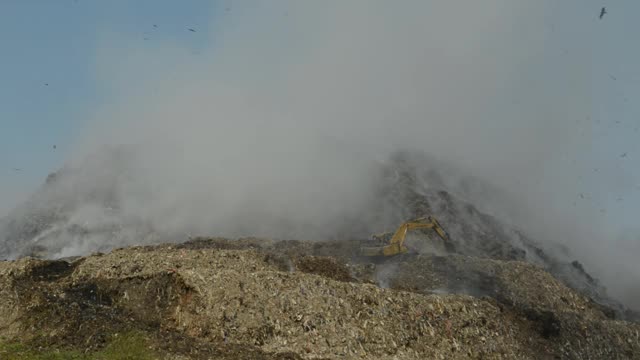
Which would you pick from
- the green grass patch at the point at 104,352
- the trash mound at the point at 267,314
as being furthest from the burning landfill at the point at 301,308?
the green grass patch at the point at 104,352

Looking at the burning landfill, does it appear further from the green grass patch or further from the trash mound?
the green grass patch

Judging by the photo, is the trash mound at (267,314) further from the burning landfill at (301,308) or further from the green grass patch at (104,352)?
the green grass patch at (104,352)

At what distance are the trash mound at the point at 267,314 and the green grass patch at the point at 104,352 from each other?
1.20 feet

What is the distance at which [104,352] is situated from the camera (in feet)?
50.2

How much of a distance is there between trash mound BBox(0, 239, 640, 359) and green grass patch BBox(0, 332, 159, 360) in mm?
366

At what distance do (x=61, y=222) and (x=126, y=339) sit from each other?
1383 inches

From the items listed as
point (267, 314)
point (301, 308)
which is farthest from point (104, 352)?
point (301, 308)

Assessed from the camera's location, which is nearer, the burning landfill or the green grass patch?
the green grass patch

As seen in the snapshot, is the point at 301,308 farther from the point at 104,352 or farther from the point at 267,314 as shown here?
the point at 104,352

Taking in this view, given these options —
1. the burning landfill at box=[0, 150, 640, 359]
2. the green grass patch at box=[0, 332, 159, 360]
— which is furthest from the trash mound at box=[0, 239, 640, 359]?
the green grass patch at box=[0, 332, 159, 360]

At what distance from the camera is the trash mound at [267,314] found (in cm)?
1655

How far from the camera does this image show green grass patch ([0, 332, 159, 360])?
1473 cm

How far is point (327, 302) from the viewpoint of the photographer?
18188 millimetres

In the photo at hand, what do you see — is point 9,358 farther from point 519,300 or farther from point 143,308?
point 519,300
